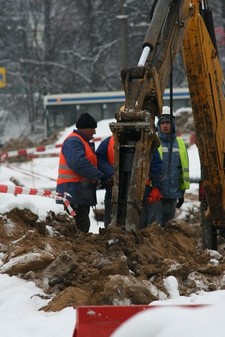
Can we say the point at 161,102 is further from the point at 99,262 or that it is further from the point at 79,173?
the point at 79,173

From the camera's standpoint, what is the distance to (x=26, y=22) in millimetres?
47719

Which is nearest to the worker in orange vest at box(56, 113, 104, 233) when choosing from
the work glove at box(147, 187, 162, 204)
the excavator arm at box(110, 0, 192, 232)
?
the work glove at box(147, 187, 162, 204)

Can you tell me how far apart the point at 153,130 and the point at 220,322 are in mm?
4036

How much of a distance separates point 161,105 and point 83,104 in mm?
25588

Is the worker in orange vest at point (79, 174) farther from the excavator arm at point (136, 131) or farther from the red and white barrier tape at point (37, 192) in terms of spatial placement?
the excavator arm at point (136, 131)

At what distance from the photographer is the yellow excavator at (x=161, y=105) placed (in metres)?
7.45

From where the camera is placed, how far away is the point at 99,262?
276 inches

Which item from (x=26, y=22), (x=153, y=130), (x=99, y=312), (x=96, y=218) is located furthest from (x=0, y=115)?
(x=99, y=312)

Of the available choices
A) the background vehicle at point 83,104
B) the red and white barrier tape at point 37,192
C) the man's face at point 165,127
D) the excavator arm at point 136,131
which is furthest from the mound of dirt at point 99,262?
the background vehicle at point 83,104

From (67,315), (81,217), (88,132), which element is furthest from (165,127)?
(67,315)

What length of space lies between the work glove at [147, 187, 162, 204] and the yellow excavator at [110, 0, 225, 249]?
525mm

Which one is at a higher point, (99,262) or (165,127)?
(165,127)

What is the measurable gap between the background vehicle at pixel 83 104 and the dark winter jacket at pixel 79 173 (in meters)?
23.1

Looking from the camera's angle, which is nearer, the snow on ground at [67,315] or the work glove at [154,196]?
the snow on ground at [67,315]
